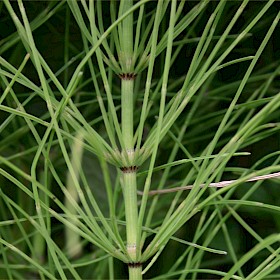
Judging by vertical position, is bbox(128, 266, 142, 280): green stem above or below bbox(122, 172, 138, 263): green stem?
below

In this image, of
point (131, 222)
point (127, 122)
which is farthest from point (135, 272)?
point (127, 122)

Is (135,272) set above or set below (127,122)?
below

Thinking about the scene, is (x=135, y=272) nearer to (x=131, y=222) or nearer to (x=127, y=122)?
(x=131, y=222)

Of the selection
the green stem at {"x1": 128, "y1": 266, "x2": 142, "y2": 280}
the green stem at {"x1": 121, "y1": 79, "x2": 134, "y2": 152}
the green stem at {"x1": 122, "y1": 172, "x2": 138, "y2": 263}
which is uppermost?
the green stem at {"x1": 121, "y1": 79, "x2": 134, "y2": 152}

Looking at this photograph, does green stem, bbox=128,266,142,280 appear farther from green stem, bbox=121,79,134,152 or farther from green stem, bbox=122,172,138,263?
green stem, bbox=121,79,134,152

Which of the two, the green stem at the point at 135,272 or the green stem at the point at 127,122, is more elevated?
the green stem at the point at 127,122

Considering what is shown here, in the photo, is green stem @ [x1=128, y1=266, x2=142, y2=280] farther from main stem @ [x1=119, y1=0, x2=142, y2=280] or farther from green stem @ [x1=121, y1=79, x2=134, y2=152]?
green stem @ [x1=121, y1=79, x2=134, y2=152]

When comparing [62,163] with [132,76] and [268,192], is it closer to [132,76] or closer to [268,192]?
[268,192]

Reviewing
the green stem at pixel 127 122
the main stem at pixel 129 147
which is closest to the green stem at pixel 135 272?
the main stem at pixel 129 147

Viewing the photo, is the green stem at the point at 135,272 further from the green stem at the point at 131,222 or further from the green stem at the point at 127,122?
the green stem at the point at 127,122

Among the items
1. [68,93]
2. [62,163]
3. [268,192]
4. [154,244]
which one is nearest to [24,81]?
[68,93]

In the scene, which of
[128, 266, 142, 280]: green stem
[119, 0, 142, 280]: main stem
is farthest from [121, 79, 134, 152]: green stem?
[128, 266, 142, 280]: green stem
